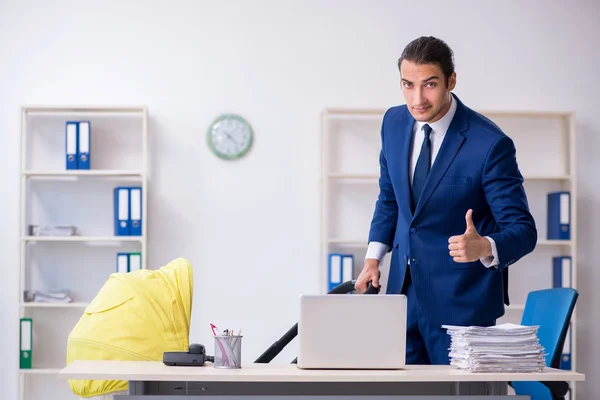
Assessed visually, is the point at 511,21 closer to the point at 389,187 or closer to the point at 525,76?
the point at 525,76

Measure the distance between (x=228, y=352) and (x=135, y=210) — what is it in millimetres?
2749

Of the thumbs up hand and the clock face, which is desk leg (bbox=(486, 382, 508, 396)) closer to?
the thumbs up hand

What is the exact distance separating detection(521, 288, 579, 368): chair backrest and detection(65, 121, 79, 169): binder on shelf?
2752mm

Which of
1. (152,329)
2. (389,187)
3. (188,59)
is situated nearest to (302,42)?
(188,59)

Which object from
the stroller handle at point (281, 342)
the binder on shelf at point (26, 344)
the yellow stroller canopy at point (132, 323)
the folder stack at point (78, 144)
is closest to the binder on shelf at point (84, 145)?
the folder stack at point (78, 144)

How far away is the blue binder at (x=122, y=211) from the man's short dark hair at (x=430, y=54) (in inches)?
103

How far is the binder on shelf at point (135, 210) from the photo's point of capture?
4.72 metres

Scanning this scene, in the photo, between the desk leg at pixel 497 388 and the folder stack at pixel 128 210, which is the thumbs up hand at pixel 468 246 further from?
the folder stack at pixel 128 210

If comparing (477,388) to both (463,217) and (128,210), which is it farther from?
(128,210)

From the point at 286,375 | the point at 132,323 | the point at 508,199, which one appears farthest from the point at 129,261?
the point at 286,375

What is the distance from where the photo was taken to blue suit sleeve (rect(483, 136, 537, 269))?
2334mm

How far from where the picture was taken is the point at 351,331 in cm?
202

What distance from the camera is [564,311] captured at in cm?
310

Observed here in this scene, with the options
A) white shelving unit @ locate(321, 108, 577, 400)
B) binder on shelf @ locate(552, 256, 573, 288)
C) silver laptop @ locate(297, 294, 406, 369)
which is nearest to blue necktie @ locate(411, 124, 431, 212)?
silver laptop @ locate(297, 294, 406, 369)
